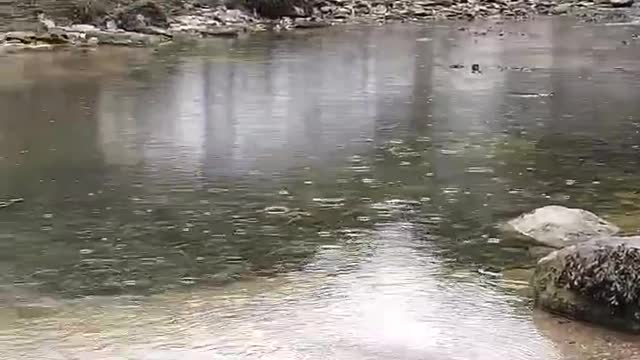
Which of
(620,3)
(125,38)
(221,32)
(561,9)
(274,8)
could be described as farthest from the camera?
(620,3)

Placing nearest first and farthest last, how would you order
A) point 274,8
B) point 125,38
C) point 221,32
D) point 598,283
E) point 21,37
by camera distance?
point 598,283 < point 21,37 < point 125,38 < point 221,32 < point 274,8

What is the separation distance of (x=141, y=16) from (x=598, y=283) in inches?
650

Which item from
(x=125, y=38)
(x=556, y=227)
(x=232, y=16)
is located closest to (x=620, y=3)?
(x=232, y=16)

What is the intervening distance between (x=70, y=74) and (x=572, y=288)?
10489mm

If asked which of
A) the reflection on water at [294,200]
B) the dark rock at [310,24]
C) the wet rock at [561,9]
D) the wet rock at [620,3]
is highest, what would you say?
the wet rock at [620,3]

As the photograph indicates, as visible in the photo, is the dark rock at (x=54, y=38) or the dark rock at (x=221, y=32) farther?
the dark rock at (x=221, y=32)

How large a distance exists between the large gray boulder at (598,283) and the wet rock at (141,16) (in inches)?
615

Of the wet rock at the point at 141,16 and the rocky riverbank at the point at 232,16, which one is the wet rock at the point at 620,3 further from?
the wet rock at the point at 141,16

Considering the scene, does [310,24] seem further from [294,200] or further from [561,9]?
[294,200]

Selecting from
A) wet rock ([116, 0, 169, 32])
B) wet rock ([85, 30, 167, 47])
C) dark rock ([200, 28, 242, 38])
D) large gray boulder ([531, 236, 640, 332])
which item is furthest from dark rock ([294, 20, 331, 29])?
large gray boulder ([531, 236, 640, 332])

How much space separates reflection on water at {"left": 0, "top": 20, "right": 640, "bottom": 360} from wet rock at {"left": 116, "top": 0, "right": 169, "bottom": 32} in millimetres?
5251

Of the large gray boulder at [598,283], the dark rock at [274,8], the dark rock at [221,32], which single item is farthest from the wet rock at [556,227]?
the dark rock at [274,8]

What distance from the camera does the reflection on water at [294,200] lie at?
534 cm

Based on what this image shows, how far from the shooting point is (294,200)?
7.97m
